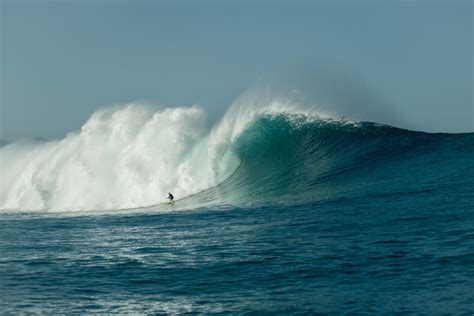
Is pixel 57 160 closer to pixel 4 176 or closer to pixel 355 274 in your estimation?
pixel 4 176

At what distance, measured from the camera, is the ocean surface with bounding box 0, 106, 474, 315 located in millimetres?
8555

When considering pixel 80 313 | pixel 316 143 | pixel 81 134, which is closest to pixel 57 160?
pixel 81 134

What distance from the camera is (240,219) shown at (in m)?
14.9

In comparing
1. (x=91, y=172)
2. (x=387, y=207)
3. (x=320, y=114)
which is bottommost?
(x=387, y=207)

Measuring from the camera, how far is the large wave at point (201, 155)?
69.8ft

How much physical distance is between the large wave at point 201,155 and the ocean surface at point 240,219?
0.25 feet

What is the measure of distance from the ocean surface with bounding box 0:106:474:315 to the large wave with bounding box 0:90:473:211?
0.08 metres

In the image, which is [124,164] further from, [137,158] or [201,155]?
[201,155]

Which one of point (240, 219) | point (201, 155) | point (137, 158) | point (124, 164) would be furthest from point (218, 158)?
point (240, 219)

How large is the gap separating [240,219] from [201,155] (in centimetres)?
963

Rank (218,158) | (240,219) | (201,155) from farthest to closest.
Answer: (201,155), (218,158), (240,219)

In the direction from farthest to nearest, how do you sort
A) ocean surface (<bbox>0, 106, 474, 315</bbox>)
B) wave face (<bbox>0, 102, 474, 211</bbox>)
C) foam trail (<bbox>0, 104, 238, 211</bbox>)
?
foam trail (<bbox>0, 104, 238, 211</bbox>)
wave face (<bbox>0, 102, 474, 211</bbox>)
ocean surface (<bbox>0, 106, 474, 315</bbox>)

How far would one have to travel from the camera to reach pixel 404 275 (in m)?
8.88

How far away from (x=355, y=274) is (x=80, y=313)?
4.43m
